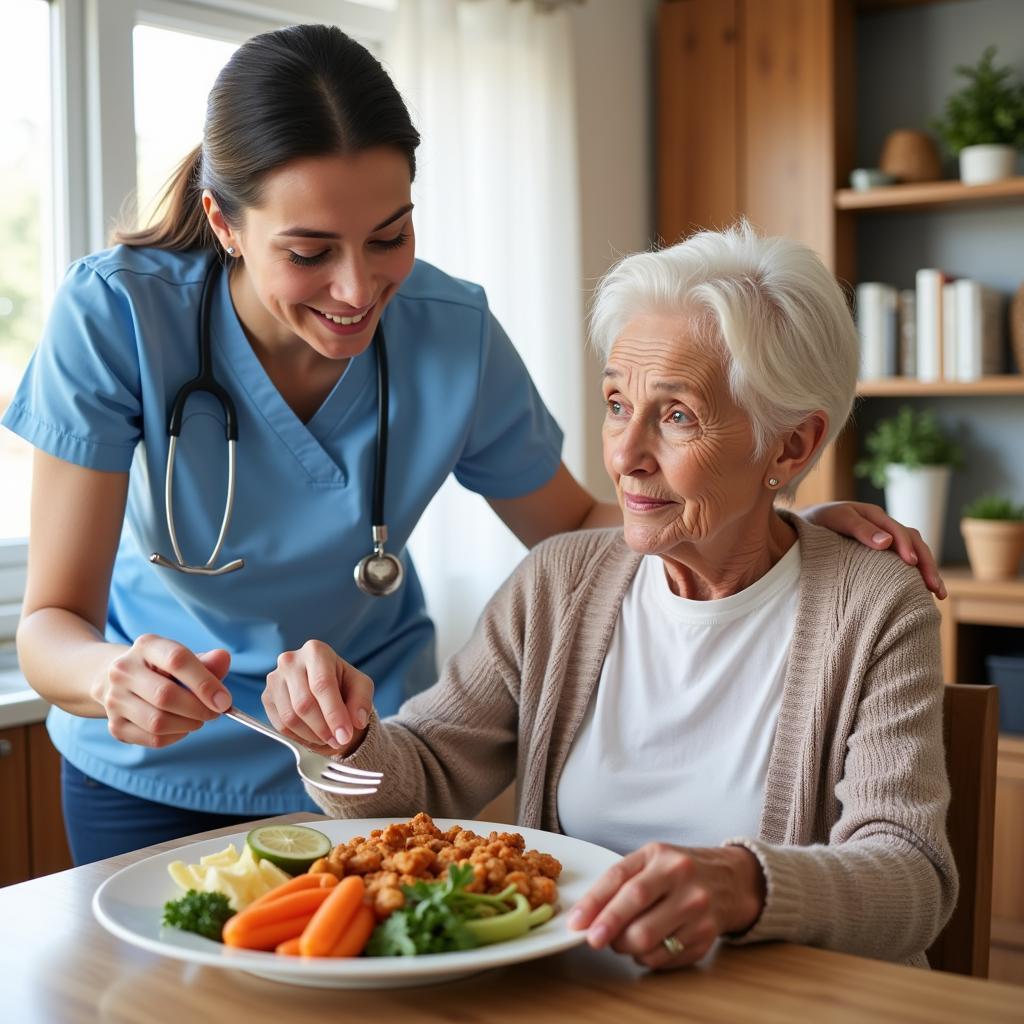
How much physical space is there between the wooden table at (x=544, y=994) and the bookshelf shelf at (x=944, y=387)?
8.81ft

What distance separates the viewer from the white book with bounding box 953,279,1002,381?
350cm

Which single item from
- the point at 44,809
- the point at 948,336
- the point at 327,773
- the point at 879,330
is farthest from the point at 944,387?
the point at 327,773

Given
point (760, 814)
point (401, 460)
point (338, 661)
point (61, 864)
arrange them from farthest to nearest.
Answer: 1. point (61, 864)
2. point (401, 460)
3. point (760, 814)
4. point (338, 661)

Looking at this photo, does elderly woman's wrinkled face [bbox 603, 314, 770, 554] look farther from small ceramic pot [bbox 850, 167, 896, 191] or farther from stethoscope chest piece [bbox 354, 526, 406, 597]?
small ceramic pot [bbox 850, 167, 896, 191]

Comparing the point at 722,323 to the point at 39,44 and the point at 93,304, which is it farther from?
the point at 39,44

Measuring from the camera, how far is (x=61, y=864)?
2404 millimetres

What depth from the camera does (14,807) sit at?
2334mm

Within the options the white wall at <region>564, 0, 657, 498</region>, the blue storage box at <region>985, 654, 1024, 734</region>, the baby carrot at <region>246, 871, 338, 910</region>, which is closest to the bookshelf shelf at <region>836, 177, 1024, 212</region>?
the white wall at <region>564, 0, 657, 498</region>

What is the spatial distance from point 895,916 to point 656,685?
428mm

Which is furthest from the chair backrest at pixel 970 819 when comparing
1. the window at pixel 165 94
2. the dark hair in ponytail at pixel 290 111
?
the window at pixel 165 94

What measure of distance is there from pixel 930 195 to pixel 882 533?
2.30m

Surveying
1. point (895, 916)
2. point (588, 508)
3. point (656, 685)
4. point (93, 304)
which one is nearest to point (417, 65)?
point (588, 508)

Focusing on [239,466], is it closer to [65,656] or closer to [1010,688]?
[65,656]

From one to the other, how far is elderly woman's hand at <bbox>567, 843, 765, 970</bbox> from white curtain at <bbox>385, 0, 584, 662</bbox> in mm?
2224
